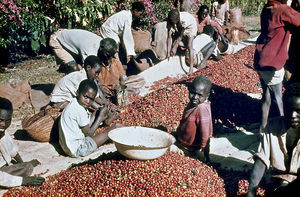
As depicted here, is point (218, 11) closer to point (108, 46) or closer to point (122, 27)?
point (122, 27)

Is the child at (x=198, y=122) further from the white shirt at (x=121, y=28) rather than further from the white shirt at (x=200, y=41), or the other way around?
the white shirt at (x=200, y=41)

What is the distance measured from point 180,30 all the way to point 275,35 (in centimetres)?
359

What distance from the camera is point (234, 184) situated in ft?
10.3

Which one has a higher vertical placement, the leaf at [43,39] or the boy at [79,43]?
the boy at [79,43]

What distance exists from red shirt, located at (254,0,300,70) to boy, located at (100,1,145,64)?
3.04 metres

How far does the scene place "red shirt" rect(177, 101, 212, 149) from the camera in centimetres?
336

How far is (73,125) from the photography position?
3.81 meters

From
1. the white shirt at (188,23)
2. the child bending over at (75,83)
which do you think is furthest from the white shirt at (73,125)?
the white shirt at (188,23)

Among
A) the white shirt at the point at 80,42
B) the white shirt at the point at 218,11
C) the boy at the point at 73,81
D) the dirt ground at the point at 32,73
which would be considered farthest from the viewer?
the white shirt at the point at 218,11

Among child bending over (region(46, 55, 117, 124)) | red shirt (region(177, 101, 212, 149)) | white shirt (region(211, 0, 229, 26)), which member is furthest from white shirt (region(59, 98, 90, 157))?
white shirt (region(211, 0, 229, 26))

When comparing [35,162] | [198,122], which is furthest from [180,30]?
[35,162]

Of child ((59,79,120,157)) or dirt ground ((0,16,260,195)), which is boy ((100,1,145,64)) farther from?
child ((59,79,120,157))

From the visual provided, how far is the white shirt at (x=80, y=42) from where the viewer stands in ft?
17.1

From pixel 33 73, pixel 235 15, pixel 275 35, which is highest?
pixel 275 35
